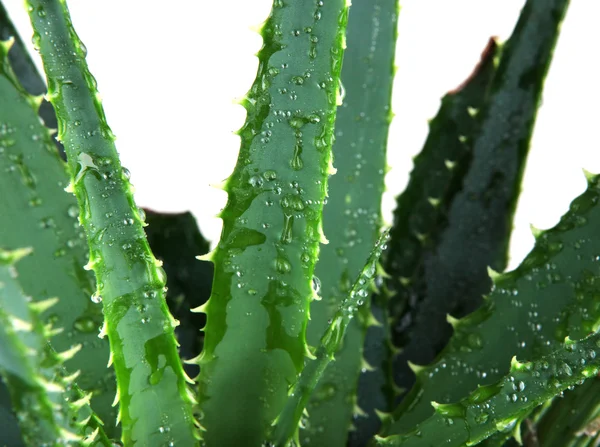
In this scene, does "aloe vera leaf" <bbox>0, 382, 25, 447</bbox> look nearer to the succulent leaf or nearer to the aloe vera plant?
the aloe vera plant

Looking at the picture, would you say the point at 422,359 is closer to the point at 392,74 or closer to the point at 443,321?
the point at 443,321

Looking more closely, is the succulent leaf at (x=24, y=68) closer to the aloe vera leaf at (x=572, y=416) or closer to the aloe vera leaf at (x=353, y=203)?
the aloe vera leaf at (x=353, y=203)

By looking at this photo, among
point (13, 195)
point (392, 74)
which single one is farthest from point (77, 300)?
point (392, 74)

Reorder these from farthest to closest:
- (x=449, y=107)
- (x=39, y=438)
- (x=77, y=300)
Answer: (x=449, y=107), (x=77, y=300), (x=39, y=438)

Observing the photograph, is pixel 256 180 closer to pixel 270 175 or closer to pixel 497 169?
pixel 270 175

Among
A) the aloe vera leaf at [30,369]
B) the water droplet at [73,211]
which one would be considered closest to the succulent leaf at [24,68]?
the water droplet at [73,211]

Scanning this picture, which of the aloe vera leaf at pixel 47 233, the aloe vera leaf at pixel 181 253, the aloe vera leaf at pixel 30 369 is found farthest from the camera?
the aloe vera leaf at pixel 181 253
